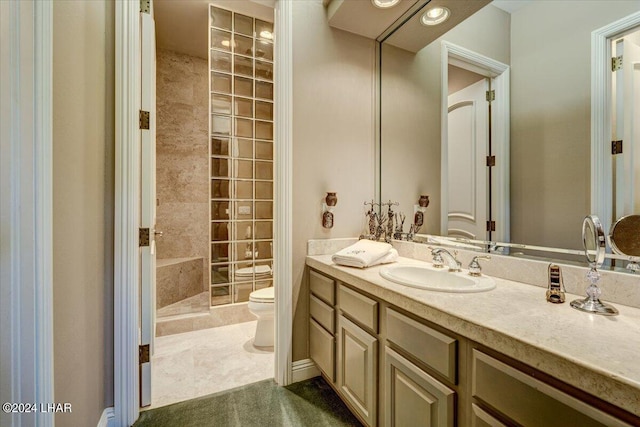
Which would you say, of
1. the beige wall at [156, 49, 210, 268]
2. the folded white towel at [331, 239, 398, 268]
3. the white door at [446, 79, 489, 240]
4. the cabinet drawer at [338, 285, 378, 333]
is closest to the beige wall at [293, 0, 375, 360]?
the folded white towel at [331, 239, 398, 268]

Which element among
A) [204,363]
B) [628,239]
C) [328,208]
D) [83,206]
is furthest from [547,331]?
[204,363]

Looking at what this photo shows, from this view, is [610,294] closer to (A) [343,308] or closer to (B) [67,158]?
(A) [343,308]

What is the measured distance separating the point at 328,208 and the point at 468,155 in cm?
87

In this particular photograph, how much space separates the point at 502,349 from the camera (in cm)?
69

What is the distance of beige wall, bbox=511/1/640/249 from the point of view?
108 centimetres

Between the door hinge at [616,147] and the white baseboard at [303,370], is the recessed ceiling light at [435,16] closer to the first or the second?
the door hinge at [616,147]

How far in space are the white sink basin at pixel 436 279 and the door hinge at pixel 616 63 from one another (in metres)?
0.89

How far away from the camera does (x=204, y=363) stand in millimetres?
2006

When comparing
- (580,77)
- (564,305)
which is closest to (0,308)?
(564,305)

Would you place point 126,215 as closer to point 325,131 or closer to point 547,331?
point 325,131

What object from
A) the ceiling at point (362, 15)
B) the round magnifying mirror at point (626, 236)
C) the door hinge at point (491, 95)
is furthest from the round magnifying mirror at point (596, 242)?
the ceiling at point (362, 15)

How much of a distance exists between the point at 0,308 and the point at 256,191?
7.45 feet

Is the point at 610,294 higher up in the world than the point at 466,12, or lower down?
lower down

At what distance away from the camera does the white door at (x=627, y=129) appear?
94cm
